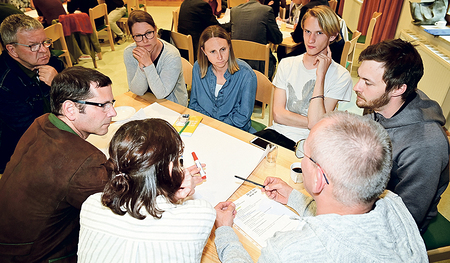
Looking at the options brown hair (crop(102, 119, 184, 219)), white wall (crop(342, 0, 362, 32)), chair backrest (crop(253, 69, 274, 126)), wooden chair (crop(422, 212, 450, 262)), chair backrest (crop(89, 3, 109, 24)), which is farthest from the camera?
white wall (crop(342, 0, 362, 32))

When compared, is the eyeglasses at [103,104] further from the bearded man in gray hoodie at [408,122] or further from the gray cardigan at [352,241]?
the bearded man in gray hoodie at [408,122]

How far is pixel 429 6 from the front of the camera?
11.3 feet

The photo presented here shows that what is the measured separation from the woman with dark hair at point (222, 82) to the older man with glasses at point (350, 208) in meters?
1.23

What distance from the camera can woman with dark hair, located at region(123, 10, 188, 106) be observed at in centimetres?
213

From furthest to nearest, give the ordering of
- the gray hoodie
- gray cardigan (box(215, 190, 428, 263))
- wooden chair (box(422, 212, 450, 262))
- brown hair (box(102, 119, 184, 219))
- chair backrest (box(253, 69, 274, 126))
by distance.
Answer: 1. chair backrest (box(253, 69, 274, 126))
2. wooden chair (box(422, 212, 450, 262))
3. the gray hoodie
4. brown hair (box(102, 119, 184, 219))
5. gray cardigan (box(215, 190, 428, 263))

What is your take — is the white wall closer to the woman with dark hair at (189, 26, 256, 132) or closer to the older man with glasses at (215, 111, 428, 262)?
the woman with dark hair at (189, 26, 256, 132)

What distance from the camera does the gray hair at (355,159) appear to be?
846mm

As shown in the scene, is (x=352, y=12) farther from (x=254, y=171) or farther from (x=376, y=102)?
(x=254, y=171)

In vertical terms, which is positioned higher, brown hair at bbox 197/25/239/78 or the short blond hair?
the short blond hair

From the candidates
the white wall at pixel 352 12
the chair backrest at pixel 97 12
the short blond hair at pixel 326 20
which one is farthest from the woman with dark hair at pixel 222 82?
the white wall at pixel 352 12

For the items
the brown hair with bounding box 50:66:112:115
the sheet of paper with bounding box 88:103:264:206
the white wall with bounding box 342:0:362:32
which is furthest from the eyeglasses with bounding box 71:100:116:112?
the white wall with bounding box 342:0:362:32

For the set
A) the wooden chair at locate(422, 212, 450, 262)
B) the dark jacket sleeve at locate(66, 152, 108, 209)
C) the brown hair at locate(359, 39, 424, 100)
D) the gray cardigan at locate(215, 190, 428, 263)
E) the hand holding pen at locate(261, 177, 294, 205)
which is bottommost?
the wooden chair at locate(422, 212, 450, 262)

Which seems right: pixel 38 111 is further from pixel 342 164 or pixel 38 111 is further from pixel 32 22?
pixel 342 164

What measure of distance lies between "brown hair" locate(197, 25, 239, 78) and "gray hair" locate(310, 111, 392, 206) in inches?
53.9
